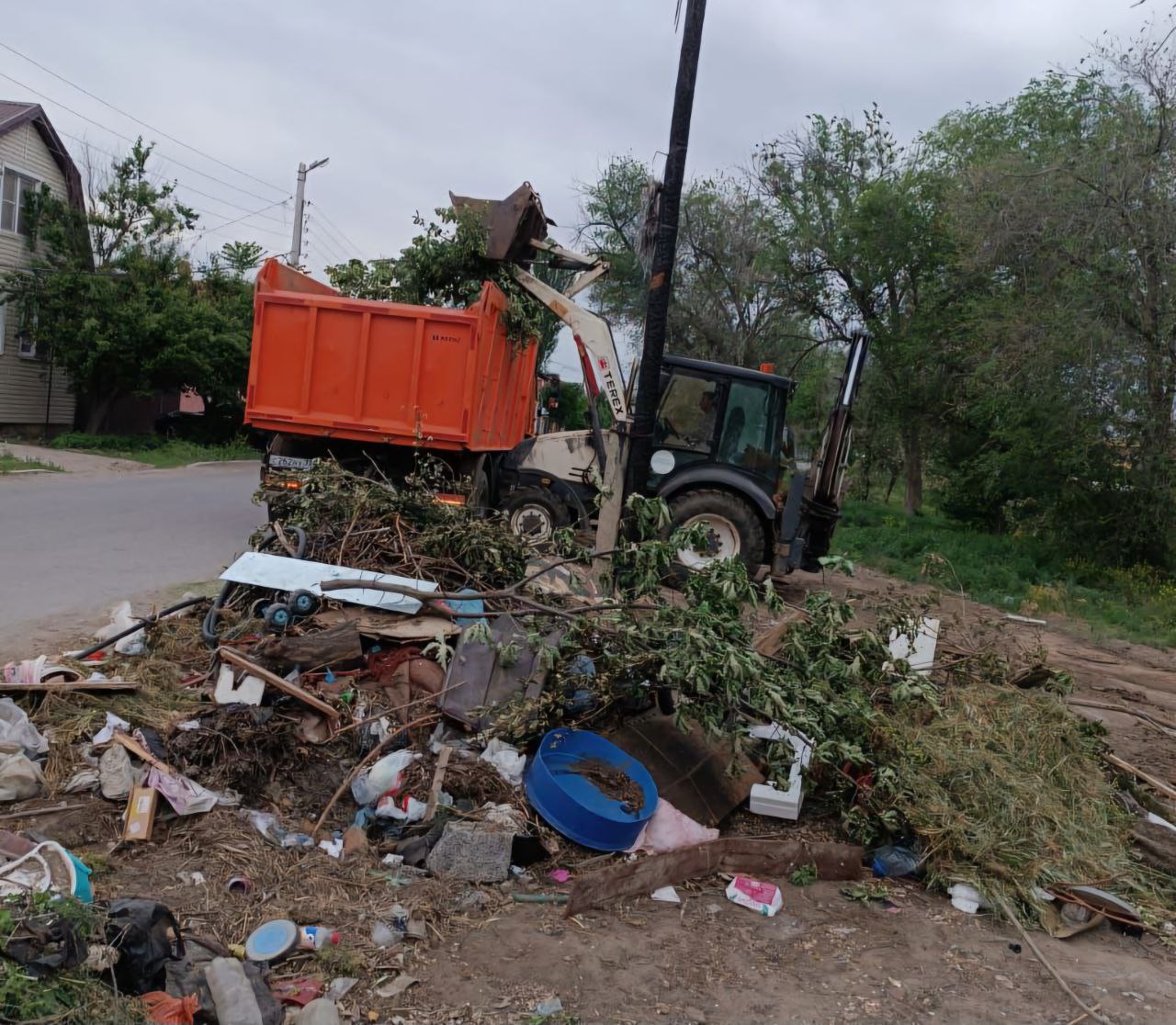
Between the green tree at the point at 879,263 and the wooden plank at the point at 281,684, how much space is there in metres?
18.2

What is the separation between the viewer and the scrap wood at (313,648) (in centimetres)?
533

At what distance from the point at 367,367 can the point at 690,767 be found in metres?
6.31

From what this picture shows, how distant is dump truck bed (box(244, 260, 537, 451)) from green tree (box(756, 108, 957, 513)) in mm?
13536

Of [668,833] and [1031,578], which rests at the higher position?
[1031,578]

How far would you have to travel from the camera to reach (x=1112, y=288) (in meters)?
14.2

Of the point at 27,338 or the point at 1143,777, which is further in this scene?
the point at 27,338

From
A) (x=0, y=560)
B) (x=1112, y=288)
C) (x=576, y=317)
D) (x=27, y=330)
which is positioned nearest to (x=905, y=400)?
(x=1112, y=288)

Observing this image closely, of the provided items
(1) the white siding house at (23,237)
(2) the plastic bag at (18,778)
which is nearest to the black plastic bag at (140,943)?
(2) the plastic bag at (18,778)

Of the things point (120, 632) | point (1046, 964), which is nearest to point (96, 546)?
point (120, 632)

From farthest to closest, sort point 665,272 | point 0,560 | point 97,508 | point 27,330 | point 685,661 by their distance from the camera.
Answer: point 27,330, point 97,508, point 0,560, point 665,272, point 685,661

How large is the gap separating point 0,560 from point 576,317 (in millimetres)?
5971

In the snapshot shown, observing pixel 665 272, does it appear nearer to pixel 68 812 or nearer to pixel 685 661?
pixel 685 661

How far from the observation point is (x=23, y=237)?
72.2 feet

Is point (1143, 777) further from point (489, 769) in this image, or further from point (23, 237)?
point (23, 237)
